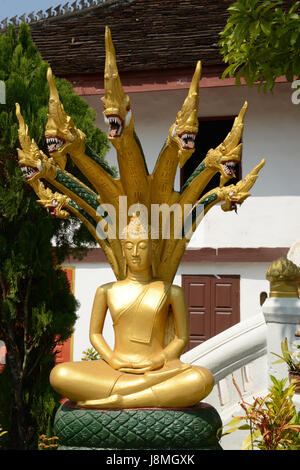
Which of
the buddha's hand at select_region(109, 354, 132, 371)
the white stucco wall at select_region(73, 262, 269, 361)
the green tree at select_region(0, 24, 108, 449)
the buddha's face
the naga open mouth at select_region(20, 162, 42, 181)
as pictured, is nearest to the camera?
the buddha's hand at select_region(109, 354, 132, 371)

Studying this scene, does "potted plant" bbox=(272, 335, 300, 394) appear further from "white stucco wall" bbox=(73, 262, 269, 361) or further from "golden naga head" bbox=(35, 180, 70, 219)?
"white stucco wall" bbox=(73, 262, 269, 361)

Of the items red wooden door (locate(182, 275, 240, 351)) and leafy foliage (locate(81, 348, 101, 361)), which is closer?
leafy foliage (locate(81, 348, 101, 361))

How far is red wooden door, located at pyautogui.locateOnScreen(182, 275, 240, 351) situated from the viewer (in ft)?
27.9

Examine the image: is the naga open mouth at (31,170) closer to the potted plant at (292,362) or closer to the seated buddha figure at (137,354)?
the seated buddha figure at (137,354)

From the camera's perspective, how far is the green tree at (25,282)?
5.16 metres

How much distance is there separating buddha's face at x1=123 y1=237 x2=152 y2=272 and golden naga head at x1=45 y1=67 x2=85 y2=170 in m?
0.77

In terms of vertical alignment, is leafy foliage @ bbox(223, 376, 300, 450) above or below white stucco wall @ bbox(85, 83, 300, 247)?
below

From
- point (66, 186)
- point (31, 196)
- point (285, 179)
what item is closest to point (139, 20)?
point (285, 179)

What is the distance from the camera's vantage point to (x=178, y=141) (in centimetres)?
423

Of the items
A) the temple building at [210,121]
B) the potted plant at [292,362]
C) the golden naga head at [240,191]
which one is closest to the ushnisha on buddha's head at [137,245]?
the golden naga head at [240,191]

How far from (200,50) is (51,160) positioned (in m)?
4.33

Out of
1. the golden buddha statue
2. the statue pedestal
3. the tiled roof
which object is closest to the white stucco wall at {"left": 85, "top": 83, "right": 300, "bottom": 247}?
the tiled roof

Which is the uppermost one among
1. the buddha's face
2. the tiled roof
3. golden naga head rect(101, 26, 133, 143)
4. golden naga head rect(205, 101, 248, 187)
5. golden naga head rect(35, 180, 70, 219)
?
the tiled roof
